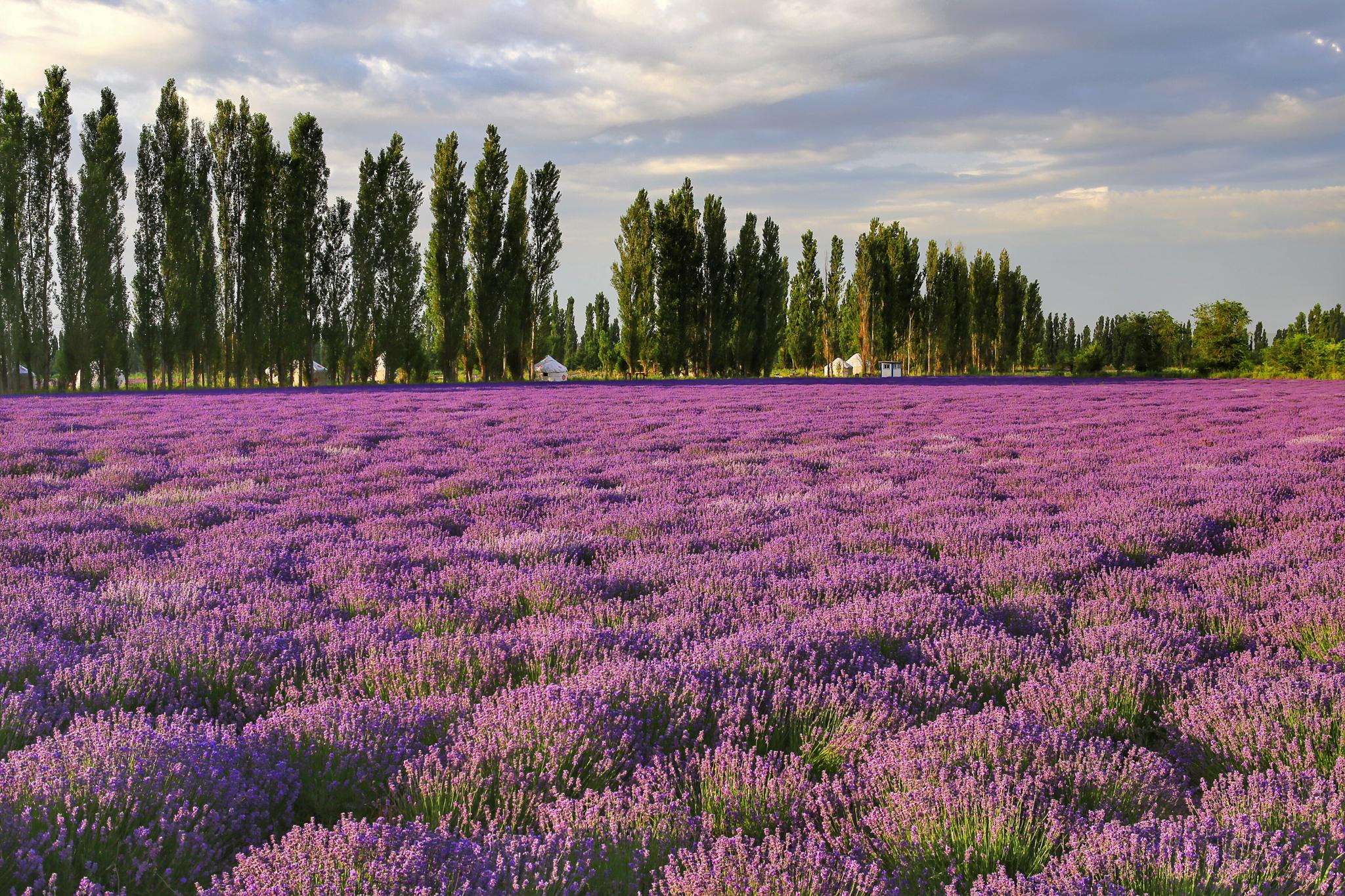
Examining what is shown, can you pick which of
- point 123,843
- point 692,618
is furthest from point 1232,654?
point 123,843

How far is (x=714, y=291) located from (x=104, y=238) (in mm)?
36128

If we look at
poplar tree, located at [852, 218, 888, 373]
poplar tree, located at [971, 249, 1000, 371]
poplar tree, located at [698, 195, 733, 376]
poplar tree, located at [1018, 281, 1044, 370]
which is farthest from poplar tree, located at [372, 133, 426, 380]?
poplar tree, located at [1018, 281, 1044, 370]

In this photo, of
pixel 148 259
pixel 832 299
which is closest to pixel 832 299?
pixel 832 299

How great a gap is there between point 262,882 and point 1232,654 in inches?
159

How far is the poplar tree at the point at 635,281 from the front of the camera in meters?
56.7

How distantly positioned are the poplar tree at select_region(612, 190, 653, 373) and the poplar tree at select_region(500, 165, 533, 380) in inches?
386

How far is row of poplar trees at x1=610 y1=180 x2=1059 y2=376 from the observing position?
55.2 m

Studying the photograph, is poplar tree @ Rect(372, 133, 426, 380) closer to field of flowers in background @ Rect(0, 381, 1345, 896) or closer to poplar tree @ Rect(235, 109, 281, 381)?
poplar tree @ Rect(235, 109, 281, 381)

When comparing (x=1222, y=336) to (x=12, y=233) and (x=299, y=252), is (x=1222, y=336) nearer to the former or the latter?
(x=299, y=252)

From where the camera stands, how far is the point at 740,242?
190ft

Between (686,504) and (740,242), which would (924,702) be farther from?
(740,242)

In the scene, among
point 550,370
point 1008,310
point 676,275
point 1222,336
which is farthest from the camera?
point 1008,310

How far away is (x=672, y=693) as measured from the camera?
3076 mm

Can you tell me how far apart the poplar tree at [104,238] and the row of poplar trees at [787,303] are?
3033cm
